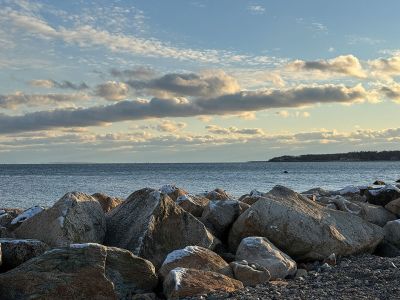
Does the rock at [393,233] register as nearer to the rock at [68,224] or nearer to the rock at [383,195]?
the rock at [383,195]

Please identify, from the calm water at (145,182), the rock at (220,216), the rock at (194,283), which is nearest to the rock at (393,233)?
the rock at (220,216)

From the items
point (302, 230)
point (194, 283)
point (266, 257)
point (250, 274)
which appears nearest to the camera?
point (194, 283)

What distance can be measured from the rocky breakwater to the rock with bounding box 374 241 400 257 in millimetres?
25

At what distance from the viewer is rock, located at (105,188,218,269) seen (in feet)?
33.1

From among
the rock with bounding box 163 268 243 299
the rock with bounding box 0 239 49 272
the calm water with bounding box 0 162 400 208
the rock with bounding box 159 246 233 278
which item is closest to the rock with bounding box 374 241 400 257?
the rock with bounding box 159 246 233 278

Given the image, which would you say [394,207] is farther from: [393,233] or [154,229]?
[154,229]

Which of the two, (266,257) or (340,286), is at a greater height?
(266,257)

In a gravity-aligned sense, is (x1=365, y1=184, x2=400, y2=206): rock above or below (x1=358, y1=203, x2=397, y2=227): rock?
above

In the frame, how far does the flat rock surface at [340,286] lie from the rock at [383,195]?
6.98 meters

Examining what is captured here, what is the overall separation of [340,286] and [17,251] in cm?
511

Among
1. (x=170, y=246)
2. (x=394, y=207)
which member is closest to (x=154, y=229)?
(x=170, y=246)

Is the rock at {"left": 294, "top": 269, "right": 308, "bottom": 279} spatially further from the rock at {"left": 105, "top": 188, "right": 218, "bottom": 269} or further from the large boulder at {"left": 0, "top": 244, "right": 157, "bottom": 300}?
the large boulder at {"left": 0, "top": 244, "right": 157, "bottom": 300}

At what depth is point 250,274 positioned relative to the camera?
9.06m

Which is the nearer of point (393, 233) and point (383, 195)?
point (393, 233)
